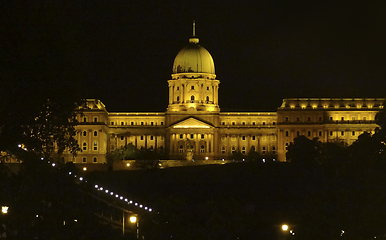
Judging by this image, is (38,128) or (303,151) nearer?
(38,128)

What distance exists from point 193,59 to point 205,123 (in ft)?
36.7

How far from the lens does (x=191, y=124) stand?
162 metres

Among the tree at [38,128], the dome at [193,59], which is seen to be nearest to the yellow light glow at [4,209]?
the tree at [38,128]

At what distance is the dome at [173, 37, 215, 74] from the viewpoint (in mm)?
167375

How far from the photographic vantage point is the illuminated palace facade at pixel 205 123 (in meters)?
158

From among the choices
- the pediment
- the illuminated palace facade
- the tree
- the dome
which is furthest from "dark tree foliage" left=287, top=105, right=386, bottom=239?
the dome

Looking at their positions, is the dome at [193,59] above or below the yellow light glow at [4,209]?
above

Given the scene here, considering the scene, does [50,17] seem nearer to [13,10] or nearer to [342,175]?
[13,10]

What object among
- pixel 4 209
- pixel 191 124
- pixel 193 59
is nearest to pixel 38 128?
pixel 4 209

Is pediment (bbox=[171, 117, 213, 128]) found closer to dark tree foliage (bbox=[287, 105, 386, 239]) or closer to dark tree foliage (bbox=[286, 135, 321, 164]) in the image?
dark tree foliage (bbox=[286, 135, 321, 164])

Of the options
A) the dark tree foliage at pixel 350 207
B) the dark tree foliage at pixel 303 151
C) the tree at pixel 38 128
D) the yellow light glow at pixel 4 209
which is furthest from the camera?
the dark tree foliage at pixel 303 151

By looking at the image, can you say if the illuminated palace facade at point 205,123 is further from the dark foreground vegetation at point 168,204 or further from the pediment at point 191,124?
the dark foreground vegetation at point 168,204

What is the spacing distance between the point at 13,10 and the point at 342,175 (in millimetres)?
27025

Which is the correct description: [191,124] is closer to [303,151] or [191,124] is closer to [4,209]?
[303,151]
